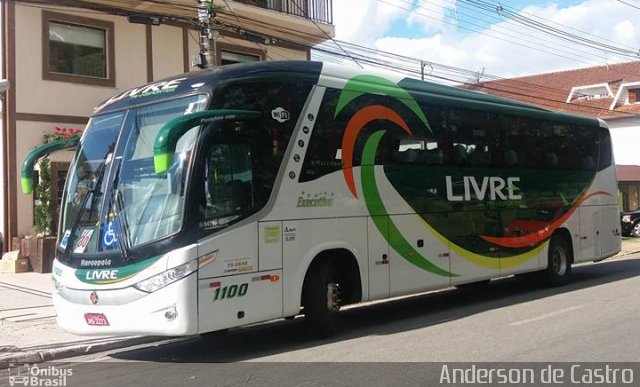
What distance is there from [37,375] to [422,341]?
4495 mm

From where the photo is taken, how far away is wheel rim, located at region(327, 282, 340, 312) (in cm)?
820

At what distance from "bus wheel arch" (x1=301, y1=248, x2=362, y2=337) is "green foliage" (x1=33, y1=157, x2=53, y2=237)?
9604 mm

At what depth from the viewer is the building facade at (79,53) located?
606 inches

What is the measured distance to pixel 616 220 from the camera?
1460 cm

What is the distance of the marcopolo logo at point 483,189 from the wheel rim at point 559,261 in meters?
1.93

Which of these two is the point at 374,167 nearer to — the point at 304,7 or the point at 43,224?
the point at 43,224

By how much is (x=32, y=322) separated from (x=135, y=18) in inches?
317

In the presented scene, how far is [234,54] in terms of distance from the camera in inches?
759

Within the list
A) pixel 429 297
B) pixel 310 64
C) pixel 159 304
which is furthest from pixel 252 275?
pixel 429 297

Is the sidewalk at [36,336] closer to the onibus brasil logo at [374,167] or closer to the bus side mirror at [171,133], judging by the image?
the bus side mirror at [171,133]

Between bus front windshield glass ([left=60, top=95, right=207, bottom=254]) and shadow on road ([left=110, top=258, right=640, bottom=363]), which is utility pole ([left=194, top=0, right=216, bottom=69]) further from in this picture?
shadow on road ([left=110, top=258, right=640, bottom=363])

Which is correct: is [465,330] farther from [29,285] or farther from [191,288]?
[29,285]

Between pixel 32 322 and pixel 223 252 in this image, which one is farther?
pixel 32 322

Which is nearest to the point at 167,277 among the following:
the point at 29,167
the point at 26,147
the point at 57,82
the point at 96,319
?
the point at 96,319
